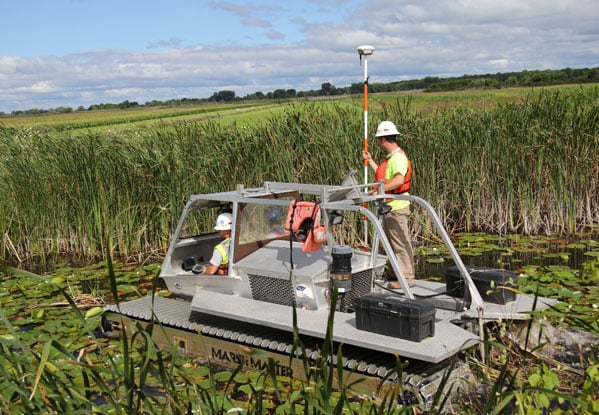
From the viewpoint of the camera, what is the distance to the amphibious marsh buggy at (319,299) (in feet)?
16.4

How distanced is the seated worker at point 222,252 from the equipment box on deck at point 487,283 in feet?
7.05

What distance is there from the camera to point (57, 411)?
287 cm

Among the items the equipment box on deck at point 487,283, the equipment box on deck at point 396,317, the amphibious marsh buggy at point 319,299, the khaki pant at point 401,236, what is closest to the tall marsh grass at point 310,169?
the khaki pant at point 401,236

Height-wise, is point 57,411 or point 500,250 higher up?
point 57,411

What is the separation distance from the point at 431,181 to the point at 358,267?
492 cm

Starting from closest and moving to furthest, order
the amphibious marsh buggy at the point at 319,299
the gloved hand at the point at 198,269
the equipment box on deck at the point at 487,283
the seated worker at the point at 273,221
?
the amphibious marsh buggy at the point at 319,299, the equipment box on deck at the point at 487,283, the seated worker at the point at 273,221, the gloved hand at the point at 198,269

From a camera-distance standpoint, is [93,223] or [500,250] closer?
[500,250]

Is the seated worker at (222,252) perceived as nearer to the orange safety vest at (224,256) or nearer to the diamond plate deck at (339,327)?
the orange safety vest at (224,256)

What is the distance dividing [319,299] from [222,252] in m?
1.33

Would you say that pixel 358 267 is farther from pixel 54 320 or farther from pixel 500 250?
pixel 500 250

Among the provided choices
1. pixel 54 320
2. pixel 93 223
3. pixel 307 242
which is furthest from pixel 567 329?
pixel 93 223

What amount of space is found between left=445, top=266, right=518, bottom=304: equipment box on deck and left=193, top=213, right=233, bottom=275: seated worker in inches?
84.6

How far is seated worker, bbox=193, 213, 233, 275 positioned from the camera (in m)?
6.66

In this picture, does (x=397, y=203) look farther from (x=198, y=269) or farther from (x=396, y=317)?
(x=396, y=317)
